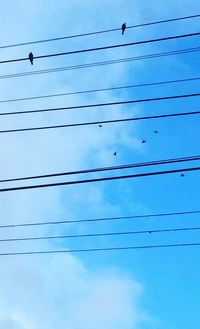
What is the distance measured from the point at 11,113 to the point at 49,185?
8.62 feet

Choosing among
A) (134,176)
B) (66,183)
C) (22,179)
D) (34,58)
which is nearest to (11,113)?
(34,58)

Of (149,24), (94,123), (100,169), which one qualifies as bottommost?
(100,169)

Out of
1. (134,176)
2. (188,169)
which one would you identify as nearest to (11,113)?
(134,176)

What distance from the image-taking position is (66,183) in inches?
359

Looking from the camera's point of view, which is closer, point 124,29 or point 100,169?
point 100,169

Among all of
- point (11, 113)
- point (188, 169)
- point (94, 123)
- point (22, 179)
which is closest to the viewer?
point (188, 169)

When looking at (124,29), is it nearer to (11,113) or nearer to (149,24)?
(149,24)

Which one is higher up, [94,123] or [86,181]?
[94,123]

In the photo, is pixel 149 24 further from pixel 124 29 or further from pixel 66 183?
pixel 66 183

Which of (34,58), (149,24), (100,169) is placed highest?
(149,24)

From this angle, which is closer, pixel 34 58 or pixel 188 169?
pixel 188 169

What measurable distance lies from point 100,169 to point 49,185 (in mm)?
1061

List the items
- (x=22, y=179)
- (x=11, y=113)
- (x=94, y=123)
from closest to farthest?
(x=22, y=179) < (x=94, y=123) < (x=11, y=113)

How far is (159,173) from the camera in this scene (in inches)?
353
